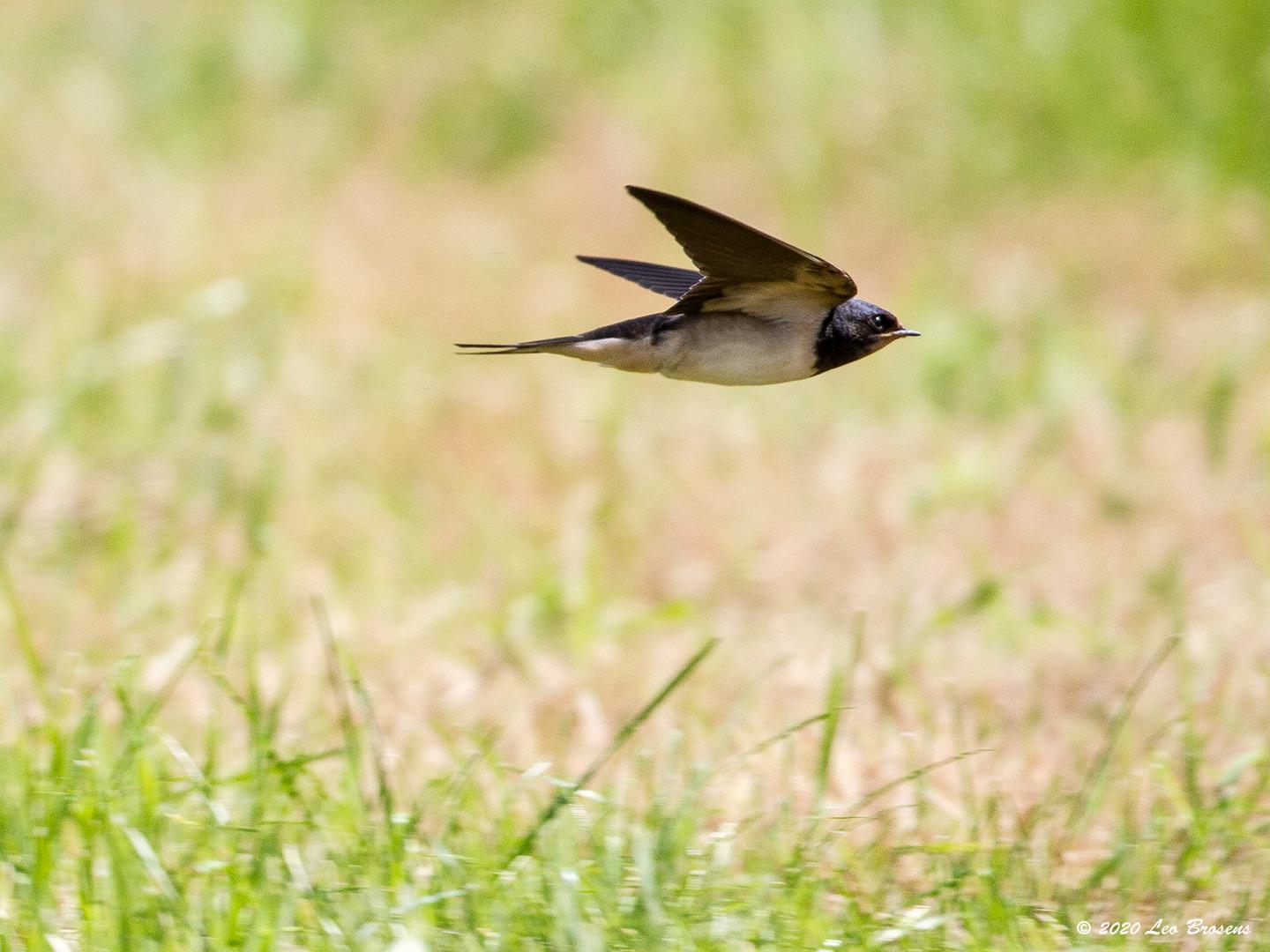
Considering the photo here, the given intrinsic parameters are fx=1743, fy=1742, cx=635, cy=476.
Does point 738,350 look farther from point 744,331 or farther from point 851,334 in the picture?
point 851,334

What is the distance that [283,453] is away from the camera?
490 centimetres

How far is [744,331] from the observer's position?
2.62 m

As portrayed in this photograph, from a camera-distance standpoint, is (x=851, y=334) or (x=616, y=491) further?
(x=616, y=491)

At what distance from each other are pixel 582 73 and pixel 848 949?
6.22 meters

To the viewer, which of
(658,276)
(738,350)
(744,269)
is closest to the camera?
(744,269)

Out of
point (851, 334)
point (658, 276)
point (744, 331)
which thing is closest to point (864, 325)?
point (851, 334)

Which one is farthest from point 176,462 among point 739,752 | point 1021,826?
point 1021,826

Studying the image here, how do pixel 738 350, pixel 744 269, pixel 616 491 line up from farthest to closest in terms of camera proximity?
pixel 616 491 → pixel 738 350 → pixel 744 269

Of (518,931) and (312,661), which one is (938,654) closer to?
(312,661)

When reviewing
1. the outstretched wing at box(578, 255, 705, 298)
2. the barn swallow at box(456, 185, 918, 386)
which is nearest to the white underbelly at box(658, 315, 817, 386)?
the barn swallow at box(456, 185, 918, 386)

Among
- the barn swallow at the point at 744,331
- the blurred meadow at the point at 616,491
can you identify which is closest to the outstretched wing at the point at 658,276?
the barn swallow at the point at 744,331

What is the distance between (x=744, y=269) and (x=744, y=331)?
0.54 ft

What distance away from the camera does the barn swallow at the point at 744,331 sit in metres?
2.48

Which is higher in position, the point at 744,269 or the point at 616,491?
the point at 616,491
